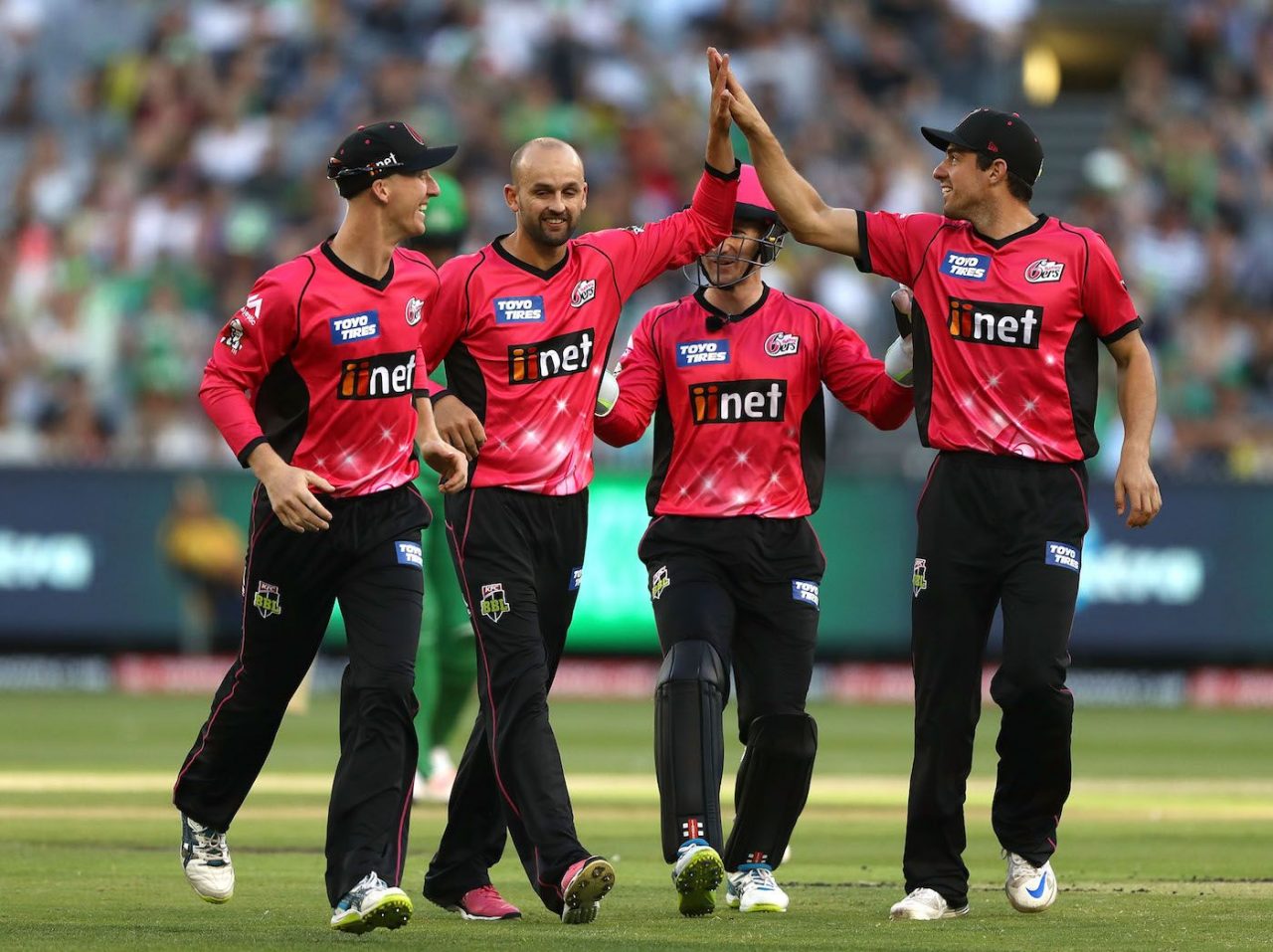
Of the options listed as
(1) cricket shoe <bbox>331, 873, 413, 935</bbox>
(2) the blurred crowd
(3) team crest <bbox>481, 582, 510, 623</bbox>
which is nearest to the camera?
(1) cricket shoe <bbox>331, 873, 413, 935</bbox>

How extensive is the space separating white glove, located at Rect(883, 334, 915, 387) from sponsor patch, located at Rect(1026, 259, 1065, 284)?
51cm

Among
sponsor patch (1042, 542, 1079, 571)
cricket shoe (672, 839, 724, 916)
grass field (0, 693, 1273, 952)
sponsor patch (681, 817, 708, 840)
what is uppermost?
sponsor patch (1042, 542, 1079, 571)

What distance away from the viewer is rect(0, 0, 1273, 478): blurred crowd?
22.7 meters

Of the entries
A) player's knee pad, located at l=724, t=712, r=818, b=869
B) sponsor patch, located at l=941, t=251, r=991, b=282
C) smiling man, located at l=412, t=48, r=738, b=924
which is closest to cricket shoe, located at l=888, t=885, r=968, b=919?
player's knee pad, located at l=724, t=712, r=818, b=869

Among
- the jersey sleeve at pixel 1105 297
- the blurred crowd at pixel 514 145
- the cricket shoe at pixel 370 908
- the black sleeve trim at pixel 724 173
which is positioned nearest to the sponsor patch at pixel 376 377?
the black sleeve trim at pixel 724 173

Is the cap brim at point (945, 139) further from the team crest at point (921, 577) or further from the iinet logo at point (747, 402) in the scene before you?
the team crest at point (921, 577)

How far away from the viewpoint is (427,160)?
321 inches

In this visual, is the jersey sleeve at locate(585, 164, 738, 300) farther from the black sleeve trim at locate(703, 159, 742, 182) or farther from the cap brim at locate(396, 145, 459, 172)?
the cap brim at locate(396, 145, 459, 172)

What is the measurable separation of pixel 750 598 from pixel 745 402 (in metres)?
0.73

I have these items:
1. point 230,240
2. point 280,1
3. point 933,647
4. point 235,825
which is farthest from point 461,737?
point 280,1

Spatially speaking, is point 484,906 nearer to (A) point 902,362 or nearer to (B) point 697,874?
(B) point 697,874

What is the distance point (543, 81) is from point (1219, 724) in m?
10.5

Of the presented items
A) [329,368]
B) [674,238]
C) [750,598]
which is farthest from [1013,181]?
[329,368]

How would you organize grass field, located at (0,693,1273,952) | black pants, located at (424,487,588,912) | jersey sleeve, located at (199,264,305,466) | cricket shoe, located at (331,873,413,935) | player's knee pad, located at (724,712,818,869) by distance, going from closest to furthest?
cricket shoe, located at (331,873,413,935), grass field, located at (0,693,1273,952), jersey sleeve, located at (199,264,305,466), black pants, located at (424,487,588,912), player's knee pad, located at (724,712,818,869)
